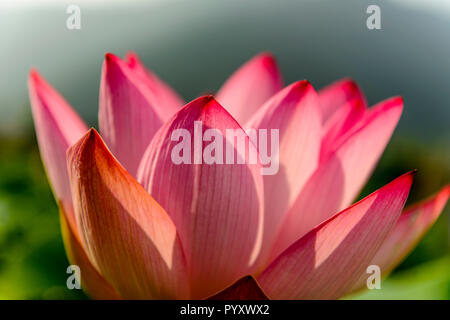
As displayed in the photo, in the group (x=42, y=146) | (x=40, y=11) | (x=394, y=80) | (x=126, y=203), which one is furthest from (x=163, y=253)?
(x=394, y=80)

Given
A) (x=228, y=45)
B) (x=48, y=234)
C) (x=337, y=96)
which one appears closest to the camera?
(x=337, y=96)

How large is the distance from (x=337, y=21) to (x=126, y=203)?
469mm

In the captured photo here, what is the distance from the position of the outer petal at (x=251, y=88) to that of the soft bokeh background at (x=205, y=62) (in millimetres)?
120

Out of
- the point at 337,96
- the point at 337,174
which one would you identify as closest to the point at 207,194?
the point at 337,174

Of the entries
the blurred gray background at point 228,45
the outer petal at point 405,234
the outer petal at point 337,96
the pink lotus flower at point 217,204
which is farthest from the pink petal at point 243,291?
the blurred gray background at point 228,45

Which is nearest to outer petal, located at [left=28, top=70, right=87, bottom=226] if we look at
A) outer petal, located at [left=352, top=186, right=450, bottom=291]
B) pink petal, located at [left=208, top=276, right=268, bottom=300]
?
pink petal, located at [left=208, top=276, right=268, bottom=300]

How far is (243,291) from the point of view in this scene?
10.9 inches

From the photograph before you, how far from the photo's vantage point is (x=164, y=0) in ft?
1.93

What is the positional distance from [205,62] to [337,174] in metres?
0.39

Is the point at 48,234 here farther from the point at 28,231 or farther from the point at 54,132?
the point at 54,132

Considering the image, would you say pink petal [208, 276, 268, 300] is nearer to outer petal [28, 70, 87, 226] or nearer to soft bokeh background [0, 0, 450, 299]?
outer petal [28, 70, 87, 226]

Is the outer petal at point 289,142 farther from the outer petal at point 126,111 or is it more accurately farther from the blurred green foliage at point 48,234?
the blurred green foliage at point 48,234

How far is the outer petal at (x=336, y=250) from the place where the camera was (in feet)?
0.91
